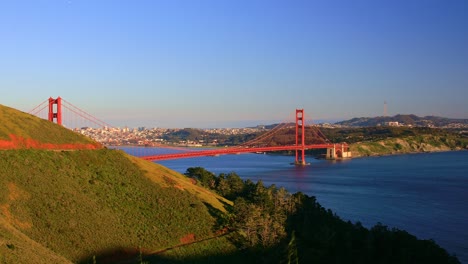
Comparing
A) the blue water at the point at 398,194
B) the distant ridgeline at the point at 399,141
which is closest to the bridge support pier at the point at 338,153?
the distant ridgeline at the point at 399,141

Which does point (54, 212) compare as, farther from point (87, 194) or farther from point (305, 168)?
point (305, 168)

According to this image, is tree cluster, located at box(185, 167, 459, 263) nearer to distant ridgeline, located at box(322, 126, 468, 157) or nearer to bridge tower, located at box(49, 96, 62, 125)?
bridge tower, located at box(49, 96, 62, 125)

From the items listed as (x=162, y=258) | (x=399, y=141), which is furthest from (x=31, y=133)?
(x=399, y=141)

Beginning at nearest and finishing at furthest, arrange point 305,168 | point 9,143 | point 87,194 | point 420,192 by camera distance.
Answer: point 87,194 < point 9,143 < point 420,192 < point 305,168

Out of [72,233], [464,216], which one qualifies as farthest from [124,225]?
[464,216]

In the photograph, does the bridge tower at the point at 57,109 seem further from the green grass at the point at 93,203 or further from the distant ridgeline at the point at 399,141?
the distant ridgeline at the point at 399,141
